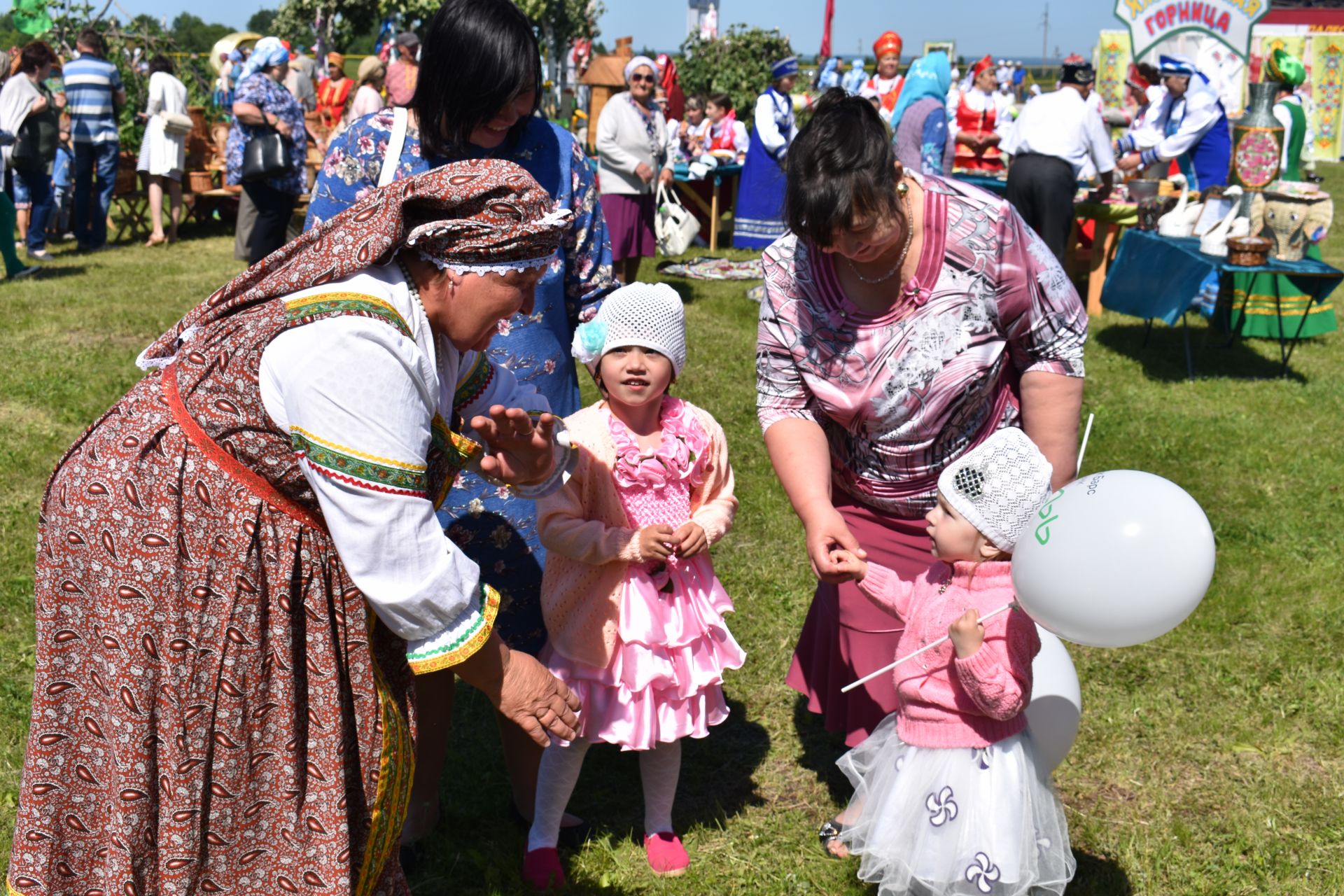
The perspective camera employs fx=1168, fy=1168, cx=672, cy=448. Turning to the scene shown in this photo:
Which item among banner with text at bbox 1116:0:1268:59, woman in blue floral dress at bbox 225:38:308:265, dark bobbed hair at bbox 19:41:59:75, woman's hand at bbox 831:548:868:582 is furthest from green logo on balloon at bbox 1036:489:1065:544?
dark bobbed hair at bbox 19:41:59:75

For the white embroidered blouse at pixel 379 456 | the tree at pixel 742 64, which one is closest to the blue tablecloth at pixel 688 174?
the tree at pixel 742 64

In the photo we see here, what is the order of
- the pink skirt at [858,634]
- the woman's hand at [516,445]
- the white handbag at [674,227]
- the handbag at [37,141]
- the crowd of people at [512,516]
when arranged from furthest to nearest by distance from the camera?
the white handbag at [674,227]
the handbag at [37,141]
the pink skirt at [858,634]
the woman's hand at [516,445]
the crowd of people at [512,516]

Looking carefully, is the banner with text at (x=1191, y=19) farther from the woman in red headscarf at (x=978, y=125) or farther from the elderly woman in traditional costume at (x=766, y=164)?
the elderly woman in traditional costume at (x=766, y=164)

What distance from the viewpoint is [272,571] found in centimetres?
183

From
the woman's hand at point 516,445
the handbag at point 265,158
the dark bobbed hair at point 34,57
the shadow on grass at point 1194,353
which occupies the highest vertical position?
the dark bobbed hair at point 34,57

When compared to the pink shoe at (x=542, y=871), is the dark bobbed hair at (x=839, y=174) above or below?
above

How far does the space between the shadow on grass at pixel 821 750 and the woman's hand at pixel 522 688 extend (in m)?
1.74

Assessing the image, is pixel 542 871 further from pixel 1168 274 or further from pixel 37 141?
pixel 37 141

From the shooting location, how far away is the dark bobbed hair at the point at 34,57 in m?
10.1

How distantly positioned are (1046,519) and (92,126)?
11.3m

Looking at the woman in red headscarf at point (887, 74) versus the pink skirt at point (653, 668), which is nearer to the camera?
the pink skirt at point (653, 668)

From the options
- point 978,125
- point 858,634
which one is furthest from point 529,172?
point 978,125

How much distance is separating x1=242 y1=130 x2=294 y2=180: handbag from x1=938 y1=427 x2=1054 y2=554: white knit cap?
7.08 meters

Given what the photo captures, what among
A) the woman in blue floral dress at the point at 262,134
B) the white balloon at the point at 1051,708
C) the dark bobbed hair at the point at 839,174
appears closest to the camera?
the dark bobbed hair at the point at 839,174
